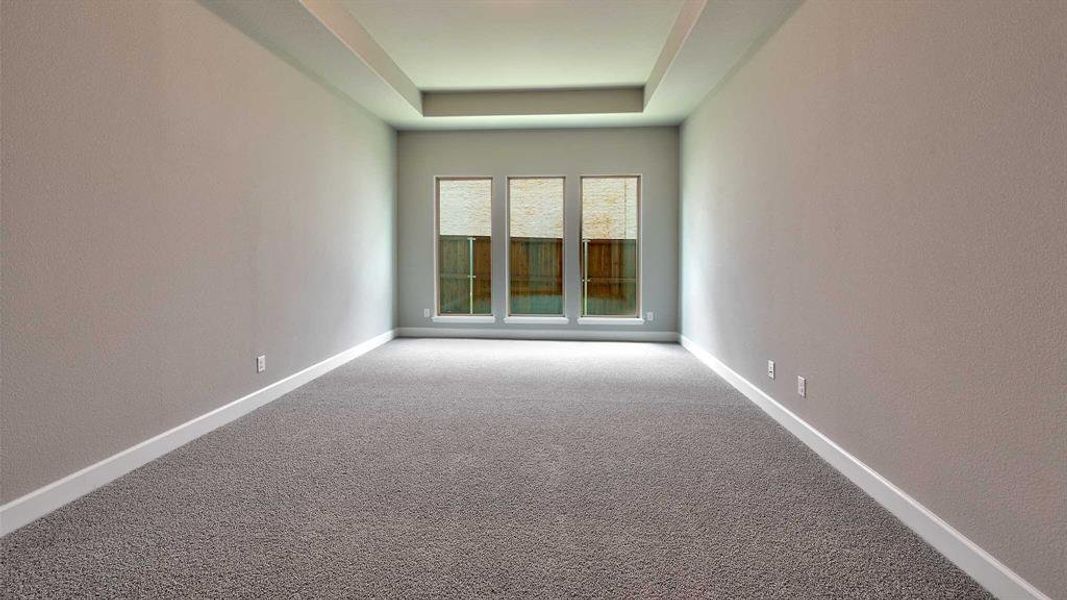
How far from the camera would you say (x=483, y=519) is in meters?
1.91

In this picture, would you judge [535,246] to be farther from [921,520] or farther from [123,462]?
[921,520]

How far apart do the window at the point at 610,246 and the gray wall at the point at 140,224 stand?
3.29m

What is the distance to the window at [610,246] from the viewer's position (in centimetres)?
633

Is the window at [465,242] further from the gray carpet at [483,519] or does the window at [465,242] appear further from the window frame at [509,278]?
the gray carpet at [483,519]

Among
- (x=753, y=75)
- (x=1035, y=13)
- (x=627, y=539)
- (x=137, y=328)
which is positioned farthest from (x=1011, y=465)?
(x=137, y=328)

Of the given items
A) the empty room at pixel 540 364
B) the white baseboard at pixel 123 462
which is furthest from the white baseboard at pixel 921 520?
the white baseboard at pixel 123 462

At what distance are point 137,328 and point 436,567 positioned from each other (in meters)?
1.92

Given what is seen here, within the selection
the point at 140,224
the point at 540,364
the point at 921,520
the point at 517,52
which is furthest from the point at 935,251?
the point at 517,52

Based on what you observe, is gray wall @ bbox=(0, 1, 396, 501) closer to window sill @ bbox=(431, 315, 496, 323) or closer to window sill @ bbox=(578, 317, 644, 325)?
window sill @ bbox=(431, 315, 496, 323)

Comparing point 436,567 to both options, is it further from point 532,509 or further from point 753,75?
point 753,75

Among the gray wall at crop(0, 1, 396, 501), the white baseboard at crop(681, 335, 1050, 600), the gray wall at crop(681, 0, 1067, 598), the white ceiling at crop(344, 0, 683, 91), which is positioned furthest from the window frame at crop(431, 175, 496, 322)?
the white baseboard at crop(681, 335, 1050, 600)

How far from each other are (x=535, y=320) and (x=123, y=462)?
454cm

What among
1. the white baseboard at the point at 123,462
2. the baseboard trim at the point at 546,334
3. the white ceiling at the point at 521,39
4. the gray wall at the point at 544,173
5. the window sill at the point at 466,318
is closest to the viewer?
the white baseboard at the point at 123,462

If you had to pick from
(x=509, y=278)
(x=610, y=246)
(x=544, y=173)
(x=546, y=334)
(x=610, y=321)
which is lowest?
(x=546, y=334)
